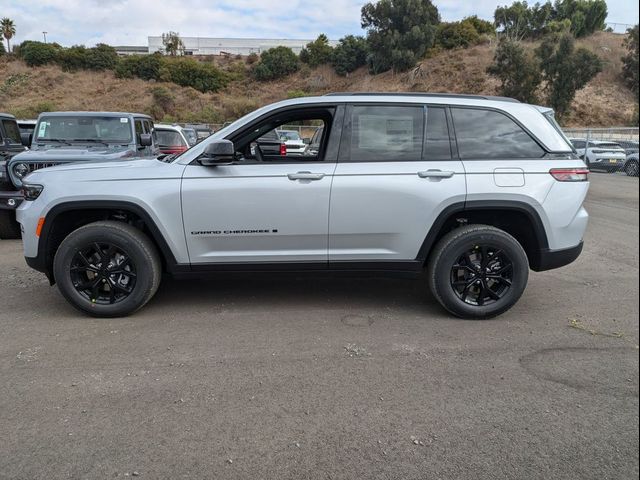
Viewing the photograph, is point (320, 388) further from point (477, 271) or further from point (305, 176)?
point (477, 271)

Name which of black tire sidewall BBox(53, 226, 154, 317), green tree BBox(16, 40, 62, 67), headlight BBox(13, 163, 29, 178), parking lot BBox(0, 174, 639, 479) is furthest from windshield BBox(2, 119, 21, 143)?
green tree BBox(16, 40, 62, 67)

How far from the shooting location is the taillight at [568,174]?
4203 mm

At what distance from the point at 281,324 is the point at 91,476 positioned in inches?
79.8

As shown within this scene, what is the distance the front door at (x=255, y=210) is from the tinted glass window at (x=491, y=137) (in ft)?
3.62

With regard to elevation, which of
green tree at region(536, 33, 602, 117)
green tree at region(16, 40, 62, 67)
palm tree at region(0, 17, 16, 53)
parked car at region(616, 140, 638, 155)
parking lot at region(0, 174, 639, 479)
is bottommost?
parking lot at region(0, 174, 639, 479)

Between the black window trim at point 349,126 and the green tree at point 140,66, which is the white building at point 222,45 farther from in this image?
the black window trim at point 349,126

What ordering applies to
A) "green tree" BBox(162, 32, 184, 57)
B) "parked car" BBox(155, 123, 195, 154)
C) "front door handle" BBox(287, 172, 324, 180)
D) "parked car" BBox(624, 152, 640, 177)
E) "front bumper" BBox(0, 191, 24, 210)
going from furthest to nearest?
"green tree" BBox(162, 32, 184, 57), "parked car" BBox(624, 152, 640, 177), "parked car" BBox(155, 123, 195, 154), "front bumper" BBox(0, 191, 24, 210), "front door handle" BBox(287, 172, 324, 180)

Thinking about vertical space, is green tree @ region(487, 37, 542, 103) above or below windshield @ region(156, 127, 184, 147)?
above

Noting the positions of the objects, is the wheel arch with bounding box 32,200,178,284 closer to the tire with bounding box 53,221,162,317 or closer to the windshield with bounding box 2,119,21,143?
the tire with bounding box 53,221,162,317

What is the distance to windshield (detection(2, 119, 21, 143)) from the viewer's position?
9191 mm

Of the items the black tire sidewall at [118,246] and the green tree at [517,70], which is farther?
the green tree at [517,70]

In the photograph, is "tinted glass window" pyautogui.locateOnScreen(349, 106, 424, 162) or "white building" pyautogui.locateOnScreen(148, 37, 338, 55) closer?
"tinted glass window" pyautogui.locateOnScreen(349, 106, 424, 162)

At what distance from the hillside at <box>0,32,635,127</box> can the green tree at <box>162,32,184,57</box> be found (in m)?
14.6

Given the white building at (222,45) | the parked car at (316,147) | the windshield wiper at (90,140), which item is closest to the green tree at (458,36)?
the white building at (222,45)
